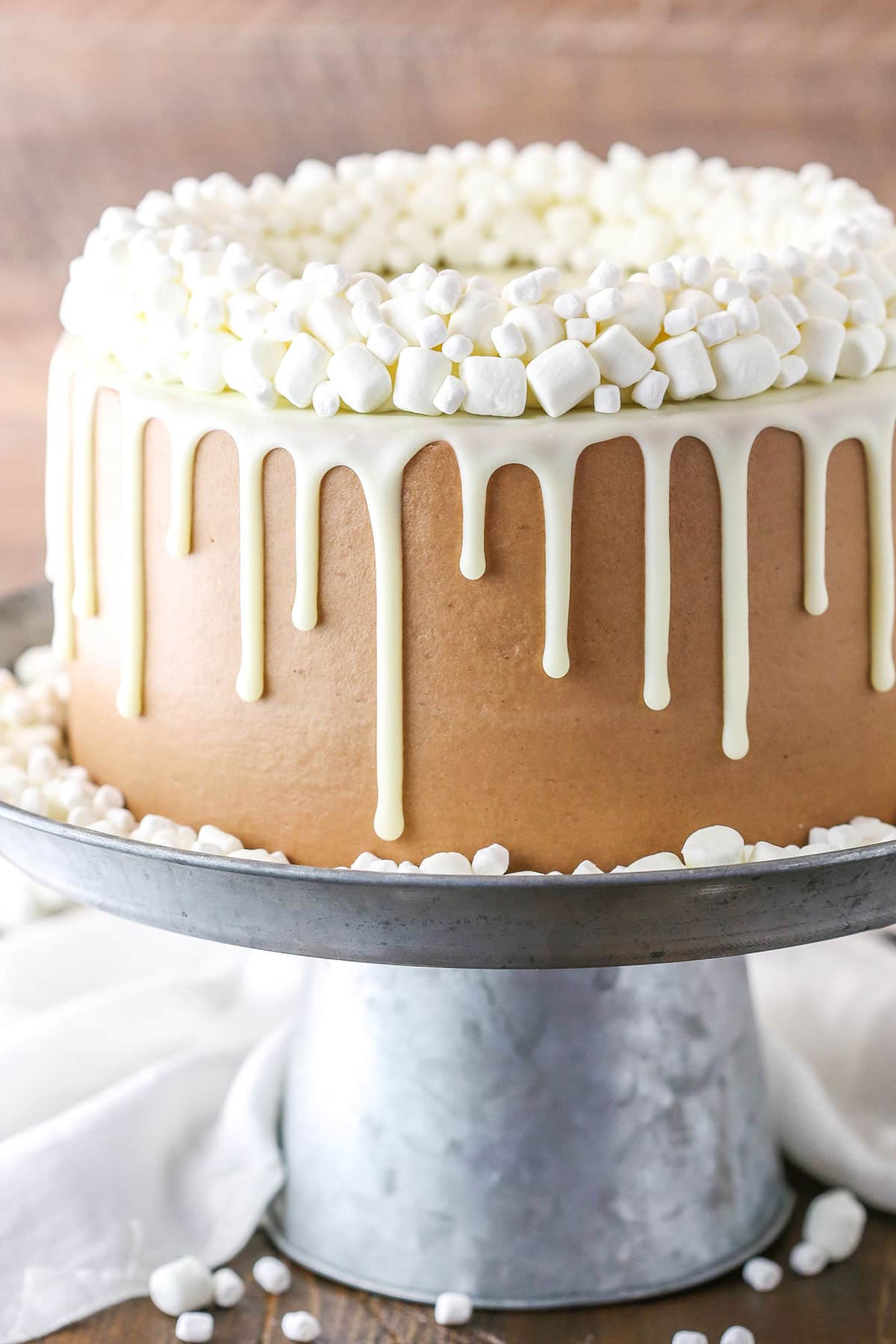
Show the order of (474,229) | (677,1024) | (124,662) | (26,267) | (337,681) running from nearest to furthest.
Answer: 1. (337,681)
2. (124,662)
3. (677,1024)
4. (474,229)
5. (26,267)

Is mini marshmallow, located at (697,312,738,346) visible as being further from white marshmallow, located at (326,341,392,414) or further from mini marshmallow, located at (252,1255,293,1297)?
mini marshmallow, located at (252,1255,293,1297)

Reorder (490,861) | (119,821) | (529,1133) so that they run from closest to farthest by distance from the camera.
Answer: (490,861) → (119,821) → (529,1133)

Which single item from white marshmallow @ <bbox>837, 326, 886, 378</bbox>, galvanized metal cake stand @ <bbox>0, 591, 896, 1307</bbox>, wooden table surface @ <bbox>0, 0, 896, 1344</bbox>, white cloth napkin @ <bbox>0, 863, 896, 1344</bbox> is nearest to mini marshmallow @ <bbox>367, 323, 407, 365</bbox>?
white marshmallow @ <bbox>837, 326, 886, 378</bbox>

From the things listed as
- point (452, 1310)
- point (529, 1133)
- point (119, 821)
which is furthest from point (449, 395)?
point (452, 1310)

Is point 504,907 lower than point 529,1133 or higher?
higher

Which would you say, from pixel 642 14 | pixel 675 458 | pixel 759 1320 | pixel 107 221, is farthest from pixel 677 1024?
pixel 642 14

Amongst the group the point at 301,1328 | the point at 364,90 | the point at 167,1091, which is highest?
the point at 364,90

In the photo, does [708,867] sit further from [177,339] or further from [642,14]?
[642,14]

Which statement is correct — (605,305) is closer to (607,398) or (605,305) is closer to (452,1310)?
(607,398)
